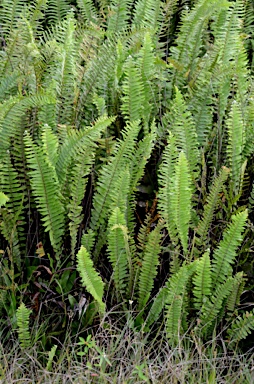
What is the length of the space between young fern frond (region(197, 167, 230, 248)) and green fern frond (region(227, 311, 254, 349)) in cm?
37

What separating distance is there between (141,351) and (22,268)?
662mm

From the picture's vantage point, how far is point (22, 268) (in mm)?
2703

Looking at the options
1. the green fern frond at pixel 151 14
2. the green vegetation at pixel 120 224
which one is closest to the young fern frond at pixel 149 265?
the green vegetation at pixel 120 224

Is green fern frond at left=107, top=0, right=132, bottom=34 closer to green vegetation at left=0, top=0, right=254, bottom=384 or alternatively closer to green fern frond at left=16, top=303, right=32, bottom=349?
green vegetation at left=0, top=0, right=254, bottom=384

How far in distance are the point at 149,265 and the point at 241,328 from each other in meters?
0.48

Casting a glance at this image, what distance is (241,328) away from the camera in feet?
8.35

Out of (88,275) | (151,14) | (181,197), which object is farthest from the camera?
(151,14)

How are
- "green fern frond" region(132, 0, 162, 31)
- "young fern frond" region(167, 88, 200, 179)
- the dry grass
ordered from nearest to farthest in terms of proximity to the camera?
1. the dry grass
2. "young fern frond" region(167, 88, 200, 179)
3. "green fern frond" region(132, 0, 162, 31)

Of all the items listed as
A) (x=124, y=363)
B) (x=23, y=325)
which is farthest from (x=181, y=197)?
(x=23, y=325)

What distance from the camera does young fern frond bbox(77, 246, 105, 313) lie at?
2352 millimetres

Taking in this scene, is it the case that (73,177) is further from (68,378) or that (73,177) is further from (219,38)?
(219,38)

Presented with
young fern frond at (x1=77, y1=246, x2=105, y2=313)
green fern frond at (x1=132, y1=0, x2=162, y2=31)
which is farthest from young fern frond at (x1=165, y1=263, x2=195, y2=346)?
green fern frond at (x1=132, y1=0, x2=162, y2=31)

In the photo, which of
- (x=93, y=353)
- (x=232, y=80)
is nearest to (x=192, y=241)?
(x=93, y=353)

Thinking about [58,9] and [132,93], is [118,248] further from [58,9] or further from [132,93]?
[58,9]
